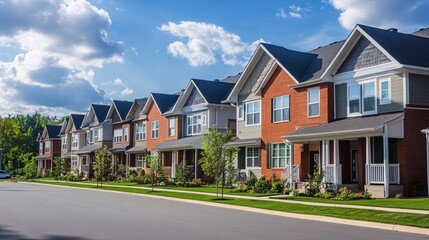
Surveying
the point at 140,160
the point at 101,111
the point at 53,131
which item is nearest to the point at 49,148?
the point at 53,131

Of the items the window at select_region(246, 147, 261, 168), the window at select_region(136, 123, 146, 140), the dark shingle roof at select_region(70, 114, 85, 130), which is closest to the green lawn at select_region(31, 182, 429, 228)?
the window at select_region(246, 147, 261, 168)

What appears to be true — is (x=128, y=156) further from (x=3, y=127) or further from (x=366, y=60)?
(x=3, y=127)

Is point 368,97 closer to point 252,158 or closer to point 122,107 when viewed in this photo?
point 252,158

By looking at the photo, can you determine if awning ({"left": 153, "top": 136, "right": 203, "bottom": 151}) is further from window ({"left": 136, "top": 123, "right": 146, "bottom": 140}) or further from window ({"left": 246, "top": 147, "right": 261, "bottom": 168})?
window ({"left": 136, "top": 123, "right": 146, "bottom": 140})

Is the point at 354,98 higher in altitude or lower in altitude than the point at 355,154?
higher

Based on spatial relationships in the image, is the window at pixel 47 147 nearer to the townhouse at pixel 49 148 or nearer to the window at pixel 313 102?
the townhouse at pixel 49 148

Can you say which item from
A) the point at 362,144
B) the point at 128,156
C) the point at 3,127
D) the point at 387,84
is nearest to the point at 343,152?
the point at 362,144

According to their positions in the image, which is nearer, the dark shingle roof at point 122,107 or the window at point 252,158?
the window at point 252,158

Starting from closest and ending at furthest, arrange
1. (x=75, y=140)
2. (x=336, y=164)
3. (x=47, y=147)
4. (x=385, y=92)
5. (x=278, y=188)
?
(x=385, y=92) < (x=336, y=164) < (x=278, y=188) < (x=75, y=140) < (x=47, y=147)

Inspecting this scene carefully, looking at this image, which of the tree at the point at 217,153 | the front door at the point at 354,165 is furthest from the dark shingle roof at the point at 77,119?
the front door at the point at 354,165

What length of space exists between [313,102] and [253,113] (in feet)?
22.5

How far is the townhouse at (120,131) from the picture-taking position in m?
58.0

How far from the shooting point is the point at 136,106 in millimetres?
56906

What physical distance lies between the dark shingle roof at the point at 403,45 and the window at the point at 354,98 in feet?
9.24
